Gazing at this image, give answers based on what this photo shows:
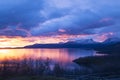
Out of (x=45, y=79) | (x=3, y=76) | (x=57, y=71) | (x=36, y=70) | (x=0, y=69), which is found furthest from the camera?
(x=57, y=71)

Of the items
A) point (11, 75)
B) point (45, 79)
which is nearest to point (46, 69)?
point (11, 75)

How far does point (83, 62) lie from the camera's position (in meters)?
88.5

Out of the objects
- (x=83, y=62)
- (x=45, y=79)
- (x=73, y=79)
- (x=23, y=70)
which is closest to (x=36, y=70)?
(x=23, y=70)

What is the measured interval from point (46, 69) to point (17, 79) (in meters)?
14.5

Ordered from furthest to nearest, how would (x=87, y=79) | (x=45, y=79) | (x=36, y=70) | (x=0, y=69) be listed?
1. (x=36, y=70)
2. (x=0, y=69)
3. (x=87, y=79)
4. (x=45, y=79)

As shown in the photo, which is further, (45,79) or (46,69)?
(46,69)

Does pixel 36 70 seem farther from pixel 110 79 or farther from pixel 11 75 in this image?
pixel 110 79

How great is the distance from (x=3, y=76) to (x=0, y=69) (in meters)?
3.30

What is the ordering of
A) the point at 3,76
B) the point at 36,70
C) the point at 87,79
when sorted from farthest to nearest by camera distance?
1. the point at 36,70
2. the point at 3,76
3. the point at 87,79

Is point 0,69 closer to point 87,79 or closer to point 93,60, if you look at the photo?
point 87,79

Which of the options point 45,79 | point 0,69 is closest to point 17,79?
point 45,79

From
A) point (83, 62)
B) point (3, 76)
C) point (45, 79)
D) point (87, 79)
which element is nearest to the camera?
point (45, 79)

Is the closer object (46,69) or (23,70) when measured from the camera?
(23,70)

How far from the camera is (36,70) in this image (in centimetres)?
4075
